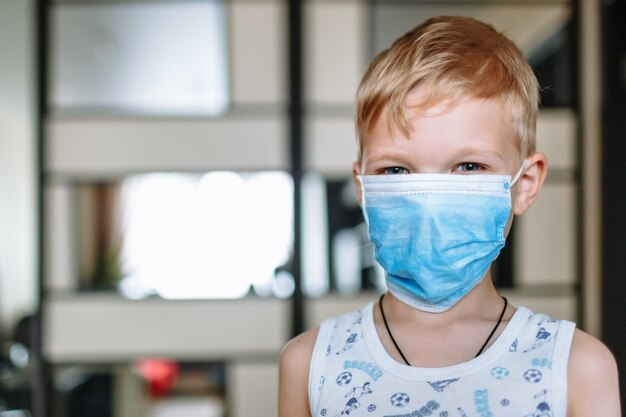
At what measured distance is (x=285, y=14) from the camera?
2732 millimetres

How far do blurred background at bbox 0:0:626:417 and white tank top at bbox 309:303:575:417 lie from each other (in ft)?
5.89

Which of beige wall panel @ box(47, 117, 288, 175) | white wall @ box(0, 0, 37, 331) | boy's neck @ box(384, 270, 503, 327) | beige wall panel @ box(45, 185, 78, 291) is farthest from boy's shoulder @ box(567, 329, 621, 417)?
white wall @ box(0, 0, 37, 331)

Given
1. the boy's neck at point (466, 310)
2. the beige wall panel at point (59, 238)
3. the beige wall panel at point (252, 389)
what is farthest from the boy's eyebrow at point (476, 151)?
the beige wall panel at point (59, 238)

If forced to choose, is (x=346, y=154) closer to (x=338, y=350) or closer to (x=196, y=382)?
(x=196, y=382)

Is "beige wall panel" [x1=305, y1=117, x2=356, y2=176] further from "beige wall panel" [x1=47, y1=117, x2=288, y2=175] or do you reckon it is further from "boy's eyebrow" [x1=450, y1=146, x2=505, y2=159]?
"boy's eyebrow" [x1=450, y1=146, x2=505, y2=159]

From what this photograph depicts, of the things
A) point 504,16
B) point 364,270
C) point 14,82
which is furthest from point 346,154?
point 14,82

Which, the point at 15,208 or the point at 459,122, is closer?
the point at 459,122

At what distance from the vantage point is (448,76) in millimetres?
862

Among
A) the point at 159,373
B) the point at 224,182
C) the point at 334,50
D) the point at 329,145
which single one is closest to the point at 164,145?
the point at 224,182

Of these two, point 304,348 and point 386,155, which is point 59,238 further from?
point 386,155

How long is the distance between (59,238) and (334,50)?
135cm

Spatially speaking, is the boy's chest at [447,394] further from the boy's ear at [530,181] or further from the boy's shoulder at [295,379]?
the boy's ear at [530,181]

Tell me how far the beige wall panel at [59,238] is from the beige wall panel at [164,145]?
0.10m

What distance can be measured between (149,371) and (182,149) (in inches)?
36.2
